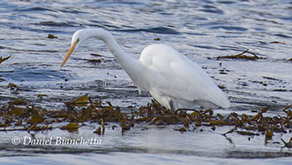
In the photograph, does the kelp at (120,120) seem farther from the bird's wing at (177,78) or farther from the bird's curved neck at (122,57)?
the bird's curved neck at (122,57)

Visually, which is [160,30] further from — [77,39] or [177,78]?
[77,39]

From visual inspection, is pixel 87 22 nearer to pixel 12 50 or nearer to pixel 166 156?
pixel 12 50

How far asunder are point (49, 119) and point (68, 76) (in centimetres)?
308

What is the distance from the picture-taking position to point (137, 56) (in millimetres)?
11422

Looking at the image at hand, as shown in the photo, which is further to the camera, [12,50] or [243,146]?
[12,50]

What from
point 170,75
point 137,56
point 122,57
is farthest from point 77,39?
point 137,56

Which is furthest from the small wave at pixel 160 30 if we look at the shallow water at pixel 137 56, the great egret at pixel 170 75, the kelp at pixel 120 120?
the kelp at pixel 120 120

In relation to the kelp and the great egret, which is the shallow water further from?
the great egret

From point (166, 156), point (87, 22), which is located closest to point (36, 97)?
point (166, 156)

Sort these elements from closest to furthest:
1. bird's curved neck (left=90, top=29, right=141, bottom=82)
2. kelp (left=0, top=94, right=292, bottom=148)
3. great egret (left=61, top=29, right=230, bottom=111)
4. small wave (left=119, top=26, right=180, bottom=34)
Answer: kelp (left=0, top=94, right=292, bottom=148) < bird's curved neck (left=90, top=29, right=141, bottom=82) < great egret (left=61, top=29, right=230, bottom=111) < small wave (left=119, top=26, right=180, bottom=34)

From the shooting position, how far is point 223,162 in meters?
4.81

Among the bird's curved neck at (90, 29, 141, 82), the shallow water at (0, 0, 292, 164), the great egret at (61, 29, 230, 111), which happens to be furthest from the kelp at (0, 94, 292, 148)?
the bird's curved neck at (90, 29, 141, 82)

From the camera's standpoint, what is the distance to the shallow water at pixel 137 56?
16.7 ft

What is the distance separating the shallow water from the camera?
508cm
